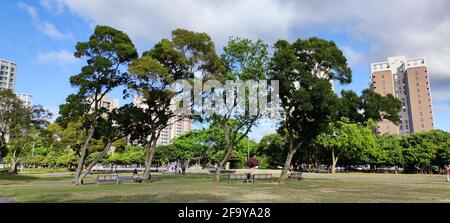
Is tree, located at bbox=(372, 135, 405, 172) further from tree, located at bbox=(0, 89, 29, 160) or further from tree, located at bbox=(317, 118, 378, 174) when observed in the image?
tree, located at bbox=(0, 89, 29, 160)

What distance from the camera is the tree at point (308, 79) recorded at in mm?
24688

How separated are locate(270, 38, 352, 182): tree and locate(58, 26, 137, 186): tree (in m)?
11.7

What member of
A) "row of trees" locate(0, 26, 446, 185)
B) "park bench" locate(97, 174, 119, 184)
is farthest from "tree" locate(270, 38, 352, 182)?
"park bench" locate(97, 174, 119, 184)

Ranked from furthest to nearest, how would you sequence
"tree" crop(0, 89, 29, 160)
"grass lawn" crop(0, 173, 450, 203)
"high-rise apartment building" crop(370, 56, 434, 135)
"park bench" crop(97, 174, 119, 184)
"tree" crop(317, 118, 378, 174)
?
1. "high-rise apartment building" crop(370, 56, 434, 135)
2. "tree" crop(317, 118, 378, 174)
3. "tree" crop(0, 89, 29, 160)
4. "park bench" crop(97, 174, 119, 184)
5. "grass lawn" crop(0, 173, 450, 203)

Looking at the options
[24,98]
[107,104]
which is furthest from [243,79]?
[24,98]

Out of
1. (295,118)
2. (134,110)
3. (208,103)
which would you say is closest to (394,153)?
(295,118)

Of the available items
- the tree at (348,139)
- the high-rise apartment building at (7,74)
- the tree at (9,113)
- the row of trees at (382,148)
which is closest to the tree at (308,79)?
the row of trees at (382,148)

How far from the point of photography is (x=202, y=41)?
2748cm

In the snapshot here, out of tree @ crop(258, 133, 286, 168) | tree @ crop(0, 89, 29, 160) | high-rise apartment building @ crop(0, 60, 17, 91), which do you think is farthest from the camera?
high-rise apartment building @ crop(0, 60, 17, 91)

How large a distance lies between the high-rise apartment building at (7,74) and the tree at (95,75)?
161 meters

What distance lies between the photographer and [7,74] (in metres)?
164

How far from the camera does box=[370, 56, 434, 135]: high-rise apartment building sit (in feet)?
395

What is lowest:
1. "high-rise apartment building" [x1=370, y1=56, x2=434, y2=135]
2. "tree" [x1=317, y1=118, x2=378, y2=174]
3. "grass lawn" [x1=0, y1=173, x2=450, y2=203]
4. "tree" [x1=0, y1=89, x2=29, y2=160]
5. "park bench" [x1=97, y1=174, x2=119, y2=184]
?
"grass lawn" [x1=0, y1=173, x2=450, y2=203]
